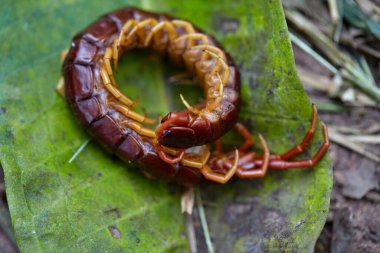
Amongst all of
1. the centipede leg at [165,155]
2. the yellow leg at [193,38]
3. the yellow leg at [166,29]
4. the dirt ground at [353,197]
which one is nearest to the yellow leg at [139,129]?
the centipede leg at [165,155]

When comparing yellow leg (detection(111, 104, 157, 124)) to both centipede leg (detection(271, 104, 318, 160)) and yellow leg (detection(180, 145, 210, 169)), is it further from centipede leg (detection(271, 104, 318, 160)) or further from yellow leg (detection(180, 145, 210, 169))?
centipede leg (detection(271, 104, 318, 160))

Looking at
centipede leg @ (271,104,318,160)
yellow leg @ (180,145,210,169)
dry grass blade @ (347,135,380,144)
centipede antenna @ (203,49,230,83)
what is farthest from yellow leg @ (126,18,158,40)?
dry grass blade @ (347,135,380,144)

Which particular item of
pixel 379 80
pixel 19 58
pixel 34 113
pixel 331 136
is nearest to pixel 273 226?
pixel 331 136

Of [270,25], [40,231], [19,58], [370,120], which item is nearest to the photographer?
[40,231]

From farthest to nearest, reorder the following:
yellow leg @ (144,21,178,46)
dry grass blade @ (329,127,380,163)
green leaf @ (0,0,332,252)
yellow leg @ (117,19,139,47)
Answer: dry grass blade @ (329,127,380,163) < yellow leg @ (144,21,178,46) < yellow leg @ (117,19,139,47) < green leaf @ (0,0,332,252)

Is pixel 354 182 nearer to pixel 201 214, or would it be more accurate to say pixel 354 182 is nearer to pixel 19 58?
pixel 201 214

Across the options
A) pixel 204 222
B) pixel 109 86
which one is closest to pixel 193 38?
pixel 109 86
